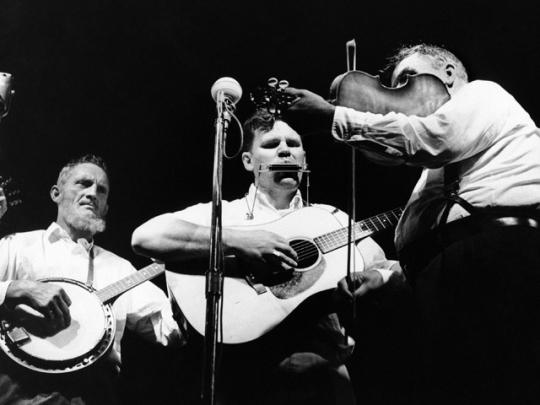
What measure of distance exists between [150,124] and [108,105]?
0.25 meters

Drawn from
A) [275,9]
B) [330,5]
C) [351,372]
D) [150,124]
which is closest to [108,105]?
[150,124]

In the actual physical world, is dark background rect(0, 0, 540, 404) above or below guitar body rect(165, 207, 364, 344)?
above

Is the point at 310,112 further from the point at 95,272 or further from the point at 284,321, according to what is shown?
the point at 95,272

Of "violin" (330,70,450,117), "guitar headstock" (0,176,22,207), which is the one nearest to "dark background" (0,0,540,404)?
"guitar headstock" (0,176,22,207)

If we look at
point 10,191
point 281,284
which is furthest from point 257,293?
point 10,191

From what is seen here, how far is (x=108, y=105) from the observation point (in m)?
3.62

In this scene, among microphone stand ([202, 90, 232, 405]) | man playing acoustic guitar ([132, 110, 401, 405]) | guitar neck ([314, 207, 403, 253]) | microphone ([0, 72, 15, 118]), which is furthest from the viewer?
microphone ([0, 72, 15, 118])

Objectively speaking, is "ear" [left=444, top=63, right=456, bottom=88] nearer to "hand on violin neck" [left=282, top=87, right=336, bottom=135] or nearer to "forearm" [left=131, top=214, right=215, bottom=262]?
"hand on violin neck" [left=282, top=87, right=336, bottom=135]

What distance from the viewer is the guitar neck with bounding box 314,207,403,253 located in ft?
9.78

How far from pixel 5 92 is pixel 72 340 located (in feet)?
4.34

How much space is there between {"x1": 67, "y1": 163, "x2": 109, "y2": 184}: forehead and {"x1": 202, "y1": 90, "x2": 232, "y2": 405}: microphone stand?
4.26 ft

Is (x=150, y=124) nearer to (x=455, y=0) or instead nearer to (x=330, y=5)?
(x=330, y=5)

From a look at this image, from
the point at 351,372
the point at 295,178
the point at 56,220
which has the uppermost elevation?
the point at 295,178

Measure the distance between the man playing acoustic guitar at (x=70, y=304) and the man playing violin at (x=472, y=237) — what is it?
1.26 meters
